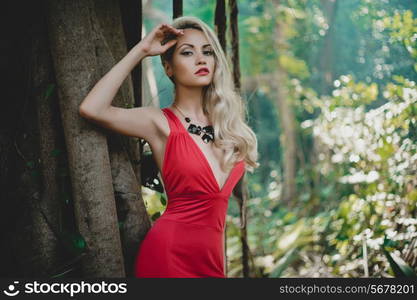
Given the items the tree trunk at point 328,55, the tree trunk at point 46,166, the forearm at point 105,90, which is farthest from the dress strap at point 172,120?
the tree trunk at point 328,55

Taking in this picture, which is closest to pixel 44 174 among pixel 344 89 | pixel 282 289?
pixel 282 289

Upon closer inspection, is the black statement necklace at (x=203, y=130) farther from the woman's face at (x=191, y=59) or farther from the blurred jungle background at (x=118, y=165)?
the blurred jungle background at (x=118, y=165)

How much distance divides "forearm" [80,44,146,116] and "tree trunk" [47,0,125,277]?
6 centimetres

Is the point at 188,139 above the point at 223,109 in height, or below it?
below

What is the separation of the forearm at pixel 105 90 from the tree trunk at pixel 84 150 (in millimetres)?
63

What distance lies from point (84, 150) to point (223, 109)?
36.0 inches

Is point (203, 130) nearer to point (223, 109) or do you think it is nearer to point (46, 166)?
point (223, 109)

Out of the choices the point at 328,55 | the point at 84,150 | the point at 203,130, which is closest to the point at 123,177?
the point at 84,150

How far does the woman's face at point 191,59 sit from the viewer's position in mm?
2492

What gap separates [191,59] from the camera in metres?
2.50

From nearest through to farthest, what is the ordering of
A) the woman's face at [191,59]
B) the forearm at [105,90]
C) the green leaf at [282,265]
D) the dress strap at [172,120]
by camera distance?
the forearm at [105,90]
the dress strap at [172,120]
the woman's face at [191,59]
the green leaf at [282,265]

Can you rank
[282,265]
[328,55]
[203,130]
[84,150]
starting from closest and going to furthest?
[84,150] → [203,130] → [282,265] → [328,55]

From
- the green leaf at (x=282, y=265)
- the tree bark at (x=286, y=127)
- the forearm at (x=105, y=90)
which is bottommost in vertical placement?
the green leaf at (x=282, y=265)

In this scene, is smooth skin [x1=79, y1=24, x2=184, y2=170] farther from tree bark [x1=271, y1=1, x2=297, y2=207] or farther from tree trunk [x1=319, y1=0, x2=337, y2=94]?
tree trunk [x1=319, y1=0, x2=337, y2=94]
